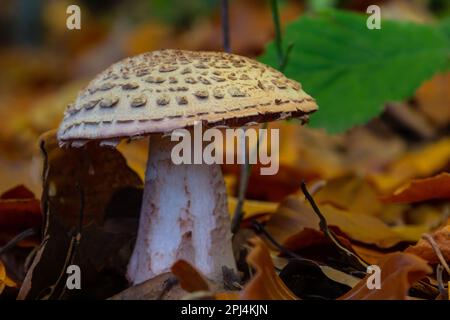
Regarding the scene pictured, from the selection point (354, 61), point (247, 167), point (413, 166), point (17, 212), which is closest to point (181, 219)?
point (247, 167)

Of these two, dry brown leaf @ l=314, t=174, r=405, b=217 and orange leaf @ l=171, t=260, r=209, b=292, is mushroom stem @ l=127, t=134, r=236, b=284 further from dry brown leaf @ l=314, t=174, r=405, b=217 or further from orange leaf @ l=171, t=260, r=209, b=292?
dry brown leaf @ l=314, t=174, r=405, b=217

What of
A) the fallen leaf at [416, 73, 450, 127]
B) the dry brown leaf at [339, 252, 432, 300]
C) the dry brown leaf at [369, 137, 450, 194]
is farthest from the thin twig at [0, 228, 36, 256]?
the fallen leaf at [416, 73, 450, 127]

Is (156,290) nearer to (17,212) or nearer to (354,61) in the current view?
(17,212)

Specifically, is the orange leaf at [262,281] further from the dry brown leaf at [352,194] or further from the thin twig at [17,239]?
the dry brown leaf at [352,194]

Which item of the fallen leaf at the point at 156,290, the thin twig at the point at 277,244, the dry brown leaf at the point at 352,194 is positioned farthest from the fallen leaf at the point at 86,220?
the dry brown leaf at the point at 352,194
